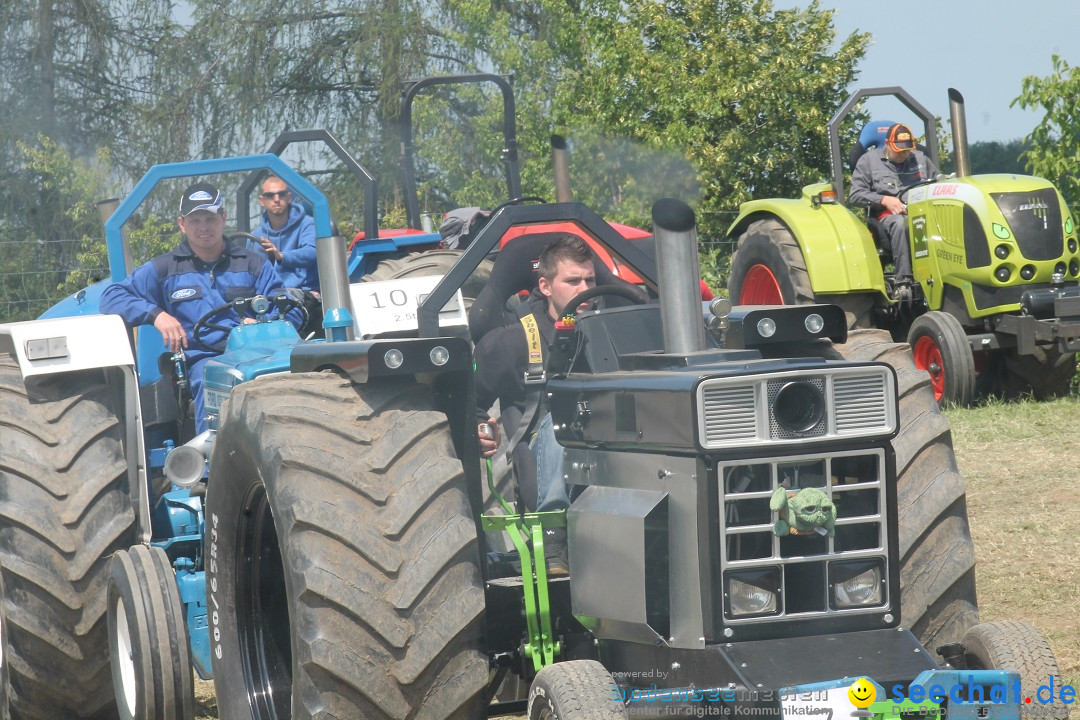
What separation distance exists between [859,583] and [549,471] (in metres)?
0.97

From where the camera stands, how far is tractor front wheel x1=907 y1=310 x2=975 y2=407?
32.6 ft

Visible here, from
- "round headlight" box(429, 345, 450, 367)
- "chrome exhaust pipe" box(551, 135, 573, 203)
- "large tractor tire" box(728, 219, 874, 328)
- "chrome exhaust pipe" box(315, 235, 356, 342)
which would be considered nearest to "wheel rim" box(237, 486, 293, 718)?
"chrome exhaust pipe" box(315, 235, 356, 342)

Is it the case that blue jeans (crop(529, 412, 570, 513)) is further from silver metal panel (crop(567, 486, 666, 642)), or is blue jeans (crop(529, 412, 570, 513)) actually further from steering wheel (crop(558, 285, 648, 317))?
steering wheel (crop(558, 285, 648, 317))

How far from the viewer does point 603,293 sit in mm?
4422

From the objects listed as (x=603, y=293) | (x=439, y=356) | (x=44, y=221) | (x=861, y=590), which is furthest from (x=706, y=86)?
(x=861, y=590)

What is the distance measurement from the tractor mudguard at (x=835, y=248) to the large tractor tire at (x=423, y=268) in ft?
11.5

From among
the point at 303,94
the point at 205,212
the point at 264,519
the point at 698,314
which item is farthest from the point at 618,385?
the point at 303,94

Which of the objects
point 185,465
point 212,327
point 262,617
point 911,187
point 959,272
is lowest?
point 262,617

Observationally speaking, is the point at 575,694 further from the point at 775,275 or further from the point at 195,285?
the point at 775,275

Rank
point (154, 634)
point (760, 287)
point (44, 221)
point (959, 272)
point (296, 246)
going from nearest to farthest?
point (154, 634) → point (296, 246) → point (959, 272) → point (760, 287) → point (44, 221)

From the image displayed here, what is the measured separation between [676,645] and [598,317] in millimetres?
1003

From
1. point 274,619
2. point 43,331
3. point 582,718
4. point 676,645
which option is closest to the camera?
point 582,718

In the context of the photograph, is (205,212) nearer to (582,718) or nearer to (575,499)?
(575,499)

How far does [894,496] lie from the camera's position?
355 cm
